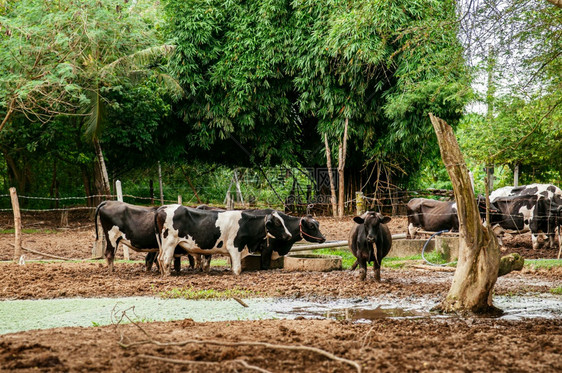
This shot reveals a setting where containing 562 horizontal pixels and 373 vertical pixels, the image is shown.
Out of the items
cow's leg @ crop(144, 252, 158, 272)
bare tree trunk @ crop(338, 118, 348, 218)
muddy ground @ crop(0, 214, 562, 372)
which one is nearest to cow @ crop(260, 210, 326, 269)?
cow's leg @ crop(144, 252, 158, 272)

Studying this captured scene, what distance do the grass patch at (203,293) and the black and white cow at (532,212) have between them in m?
8.33

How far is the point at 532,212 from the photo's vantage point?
1470cm

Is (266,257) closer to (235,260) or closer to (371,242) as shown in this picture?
(235,260)

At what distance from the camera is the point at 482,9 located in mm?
7918

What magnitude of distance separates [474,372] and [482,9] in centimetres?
552

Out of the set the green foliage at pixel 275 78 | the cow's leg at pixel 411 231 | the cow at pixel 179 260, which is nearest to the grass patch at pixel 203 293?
the cow at pixel 179 260

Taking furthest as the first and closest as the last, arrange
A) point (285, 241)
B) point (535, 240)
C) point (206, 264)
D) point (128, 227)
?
point (535, 240), point (285, 241), point (206, 264), point (128, 227)

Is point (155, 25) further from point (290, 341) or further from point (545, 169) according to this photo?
point (290, 341)

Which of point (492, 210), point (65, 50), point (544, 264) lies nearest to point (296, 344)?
point (544, 264)

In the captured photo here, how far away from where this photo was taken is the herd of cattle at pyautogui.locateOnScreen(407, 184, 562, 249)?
14570 millimetres

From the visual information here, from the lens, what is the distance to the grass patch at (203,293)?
795 centimetres

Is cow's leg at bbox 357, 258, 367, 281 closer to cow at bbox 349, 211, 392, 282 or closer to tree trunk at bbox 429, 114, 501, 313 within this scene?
cow at bbox 349, 211, 392, 282

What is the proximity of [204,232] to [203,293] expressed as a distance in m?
2.56

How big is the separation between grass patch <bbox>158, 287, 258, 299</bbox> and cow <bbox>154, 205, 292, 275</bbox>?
205 cm
